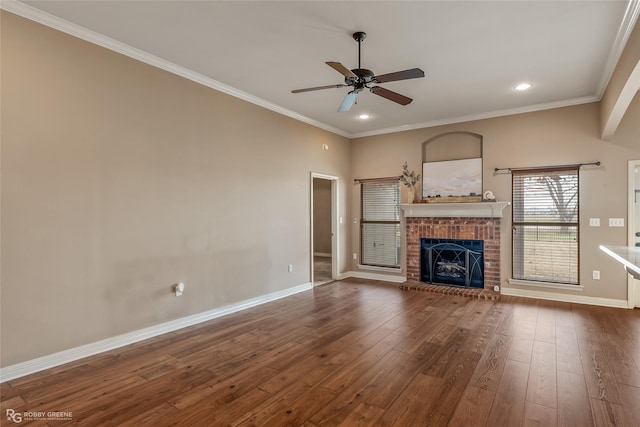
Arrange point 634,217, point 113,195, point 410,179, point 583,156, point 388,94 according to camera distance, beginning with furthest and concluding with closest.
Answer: point 410,179 → point 583,156 → point 634,217 → point 388,94 → point 113,195

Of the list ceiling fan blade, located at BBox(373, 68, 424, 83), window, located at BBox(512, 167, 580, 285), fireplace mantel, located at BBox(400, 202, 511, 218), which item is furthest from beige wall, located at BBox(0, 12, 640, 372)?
ceiling fan blade, located at BBox(373, 68, 424, 83)

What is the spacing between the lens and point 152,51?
3.48 m

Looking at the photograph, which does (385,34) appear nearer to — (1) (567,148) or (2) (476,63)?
(2) (476,63)

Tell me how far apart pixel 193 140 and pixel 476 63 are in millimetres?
3457

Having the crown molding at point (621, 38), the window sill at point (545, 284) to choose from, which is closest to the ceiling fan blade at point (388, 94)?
the crown molding at point (621, 38)

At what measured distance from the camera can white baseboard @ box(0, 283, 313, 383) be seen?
273cm

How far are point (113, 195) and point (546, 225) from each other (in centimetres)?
595

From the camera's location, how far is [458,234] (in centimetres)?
580

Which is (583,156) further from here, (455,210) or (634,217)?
(455,210)

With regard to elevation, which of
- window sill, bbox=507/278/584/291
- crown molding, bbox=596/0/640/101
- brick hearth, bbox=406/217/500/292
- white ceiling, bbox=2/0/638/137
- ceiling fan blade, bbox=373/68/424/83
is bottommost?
window sill, bbox=507/278/584/291

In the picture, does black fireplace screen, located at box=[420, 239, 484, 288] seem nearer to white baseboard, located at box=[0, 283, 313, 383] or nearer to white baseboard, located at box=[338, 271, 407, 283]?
white baseboard, located at box=[338, 271, 407, 283]

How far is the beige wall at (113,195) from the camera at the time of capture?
2760mm

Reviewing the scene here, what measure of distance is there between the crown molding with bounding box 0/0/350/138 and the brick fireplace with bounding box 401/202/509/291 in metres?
3.26

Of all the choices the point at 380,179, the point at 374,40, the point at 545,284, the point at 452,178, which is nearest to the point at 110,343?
the point at 374,40
